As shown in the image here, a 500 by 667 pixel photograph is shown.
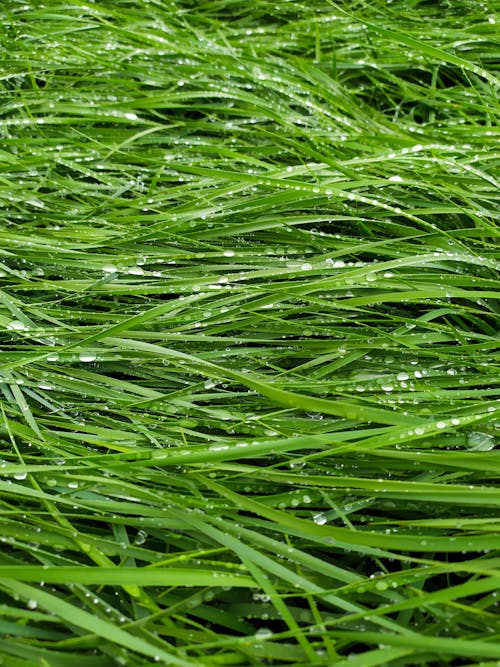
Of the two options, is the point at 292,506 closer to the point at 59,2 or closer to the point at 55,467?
the point at 55,467

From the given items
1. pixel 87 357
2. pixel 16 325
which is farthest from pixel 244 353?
pixel 16 325

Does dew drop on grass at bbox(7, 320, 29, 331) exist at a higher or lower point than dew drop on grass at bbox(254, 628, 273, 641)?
higher

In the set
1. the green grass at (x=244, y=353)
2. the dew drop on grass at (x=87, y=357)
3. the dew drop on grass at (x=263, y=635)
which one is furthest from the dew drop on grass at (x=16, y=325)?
the dew drop on grass at (x=263, y=635)

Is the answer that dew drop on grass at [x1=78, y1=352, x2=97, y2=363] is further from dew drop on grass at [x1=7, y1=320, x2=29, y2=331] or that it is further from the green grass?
dew drop on grass at [x1=7, y1=320, x2=29, y2=331]

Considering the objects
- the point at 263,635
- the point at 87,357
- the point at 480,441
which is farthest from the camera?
the point at 87,357

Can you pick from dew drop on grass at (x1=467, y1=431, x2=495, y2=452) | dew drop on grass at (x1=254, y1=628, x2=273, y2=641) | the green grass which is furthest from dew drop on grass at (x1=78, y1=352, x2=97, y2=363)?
dew drop on grass at (x1=467, y1=431, x2=495, y2=452)

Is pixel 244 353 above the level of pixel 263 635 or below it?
above

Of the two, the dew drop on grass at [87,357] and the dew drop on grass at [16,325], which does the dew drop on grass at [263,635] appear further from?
the dew drop on grass at [16,325]

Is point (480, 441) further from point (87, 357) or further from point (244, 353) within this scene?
point (87, 357)

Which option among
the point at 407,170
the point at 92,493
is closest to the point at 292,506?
the point at 92,493
